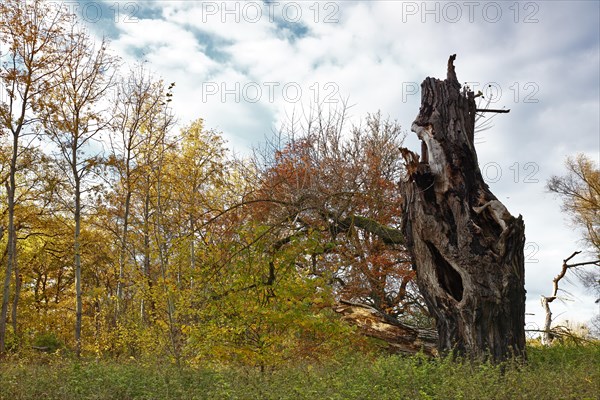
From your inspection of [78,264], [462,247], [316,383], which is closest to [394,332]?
[462,247]

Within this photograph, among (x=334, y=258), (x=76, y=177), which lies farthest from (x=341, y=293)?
(x=76, y=177)

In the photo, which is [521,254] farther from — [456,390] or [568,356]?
[456,390]

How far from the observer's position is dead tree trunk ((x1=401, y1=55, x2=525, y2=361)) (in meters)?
8.48

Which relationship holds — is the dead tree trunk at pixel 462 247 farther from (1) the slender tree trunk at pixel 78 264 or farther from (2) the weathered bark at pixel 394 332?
(1) the slender tree trunk at pixel 78 264

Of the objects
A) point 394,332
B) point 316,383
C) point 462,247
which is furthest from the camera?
point 394,332

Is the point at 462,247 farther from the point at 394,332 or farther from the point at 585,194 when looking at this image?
the point at 585,194

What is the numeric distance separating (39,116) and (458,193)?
43.0 feet

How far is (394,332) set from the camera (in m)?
12.2

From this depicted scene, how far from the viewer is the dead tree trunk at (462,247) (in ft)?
27.8

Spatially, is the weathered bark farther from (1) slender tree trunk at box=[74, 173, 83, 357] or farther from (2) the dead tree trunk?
(1) slender tree trunk at box=[74, 173, 83, 357]

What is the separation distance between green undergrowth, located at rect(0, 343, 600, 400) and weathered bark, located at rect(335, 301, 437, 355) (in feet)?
11.3

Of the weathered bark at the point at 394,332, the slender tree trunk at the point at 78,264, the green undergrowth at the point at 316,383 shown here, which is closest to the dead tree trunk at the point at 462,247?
the green undergrowth at the point at 316,383

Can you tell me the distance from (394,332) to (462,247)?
13.9 ft

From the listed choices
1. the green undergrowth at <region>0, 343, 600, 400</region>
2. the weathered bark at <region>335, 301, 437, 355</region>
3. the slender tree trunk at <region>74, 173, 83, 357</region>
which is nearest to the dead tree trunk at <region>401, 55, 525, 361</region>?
the green undergrowth at <region>0, 343, 600, 400</region>
